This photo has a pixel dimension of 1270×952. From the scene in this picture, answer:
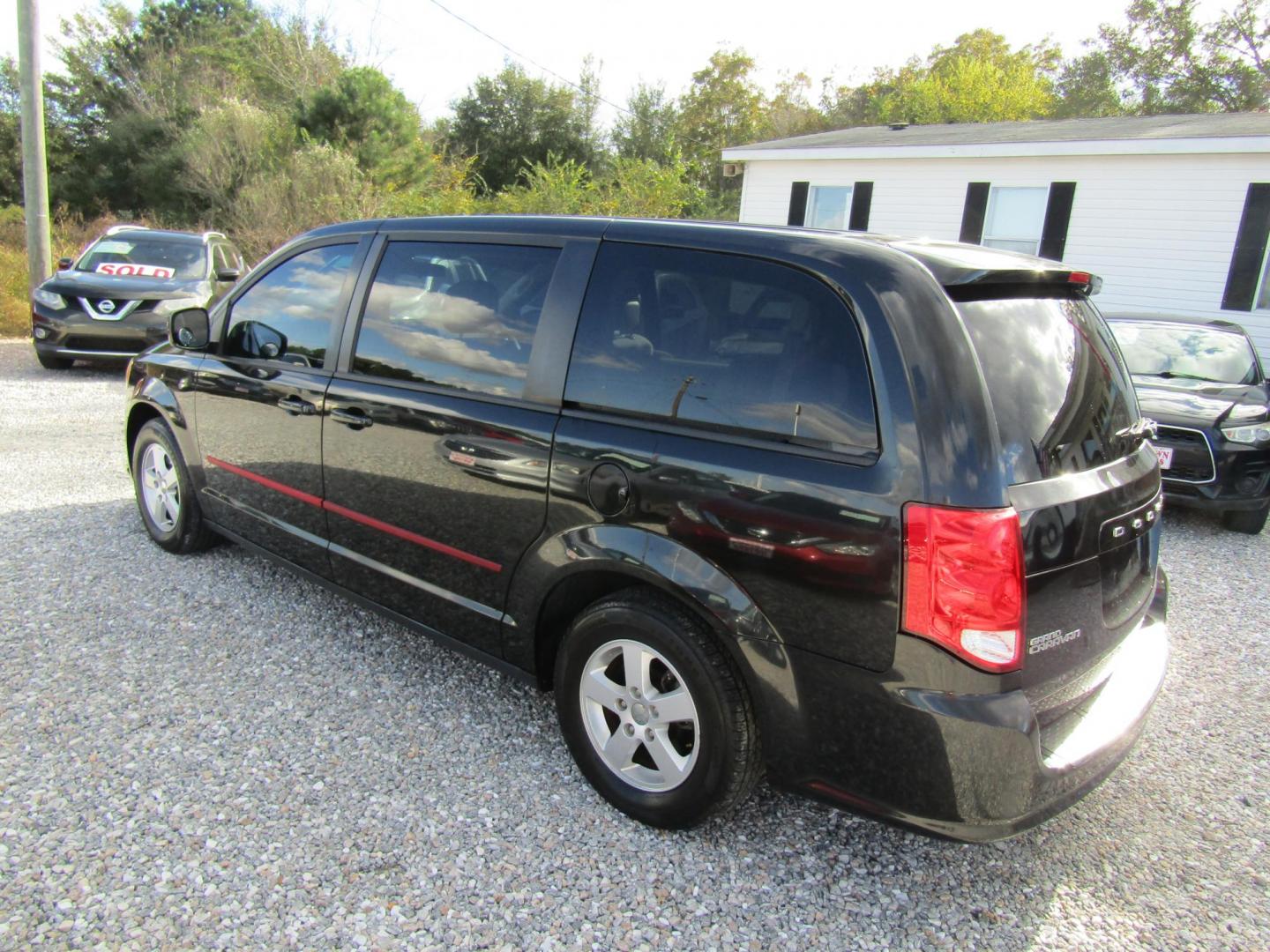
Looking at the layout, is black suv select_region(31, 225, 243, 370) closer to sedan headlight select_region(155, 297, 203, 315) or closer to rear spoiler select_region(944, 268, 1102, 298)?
sedan headlight select_region(155, 297, 203, 315)

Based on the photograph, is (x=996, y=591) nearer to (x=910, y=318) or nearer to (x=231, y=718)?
(x=910, y=318)

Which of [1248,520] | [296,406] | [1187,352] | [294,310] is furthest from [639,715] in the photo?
[1187,352]

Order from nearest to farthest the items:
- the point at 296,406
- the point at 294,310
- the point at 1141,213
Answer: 1. the point at 296,406
2. the point at 294,310
3. the point at 1141,213

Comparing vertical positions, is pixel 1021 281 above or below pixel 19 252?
above

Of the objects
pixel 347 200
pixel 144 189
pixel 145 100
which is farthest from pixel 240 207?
pixel 145 100

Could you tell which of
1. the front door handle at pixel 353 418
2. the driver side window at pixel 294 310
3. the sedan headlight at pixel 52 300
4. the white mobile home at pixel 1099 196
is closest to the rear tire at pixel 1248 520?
the front door handle at pixel 353 418

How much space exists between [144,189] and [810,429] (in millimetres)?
32433

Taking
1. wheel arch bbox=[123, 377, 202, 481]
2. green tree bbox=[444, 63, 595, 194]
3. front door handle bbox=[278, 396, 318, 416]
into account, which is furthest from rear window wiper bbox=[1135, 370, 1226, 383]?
green tree bbox=[444, 63, 595, 194]

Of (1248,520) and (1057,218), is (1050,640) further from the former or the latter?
(1057,218)

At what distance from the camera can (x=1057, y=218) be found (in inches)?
556

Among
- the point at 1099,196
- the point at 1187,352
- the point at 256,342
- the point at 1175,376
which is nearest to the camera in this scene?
the point at 256,342

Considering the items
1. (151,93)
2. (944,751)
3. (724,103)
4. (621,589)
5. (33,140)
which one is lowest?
(944,751)

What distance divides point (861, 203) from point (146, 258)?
1224 centimetres

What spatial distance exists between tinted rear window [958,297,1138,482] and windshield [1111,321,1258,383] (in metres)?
5.09
